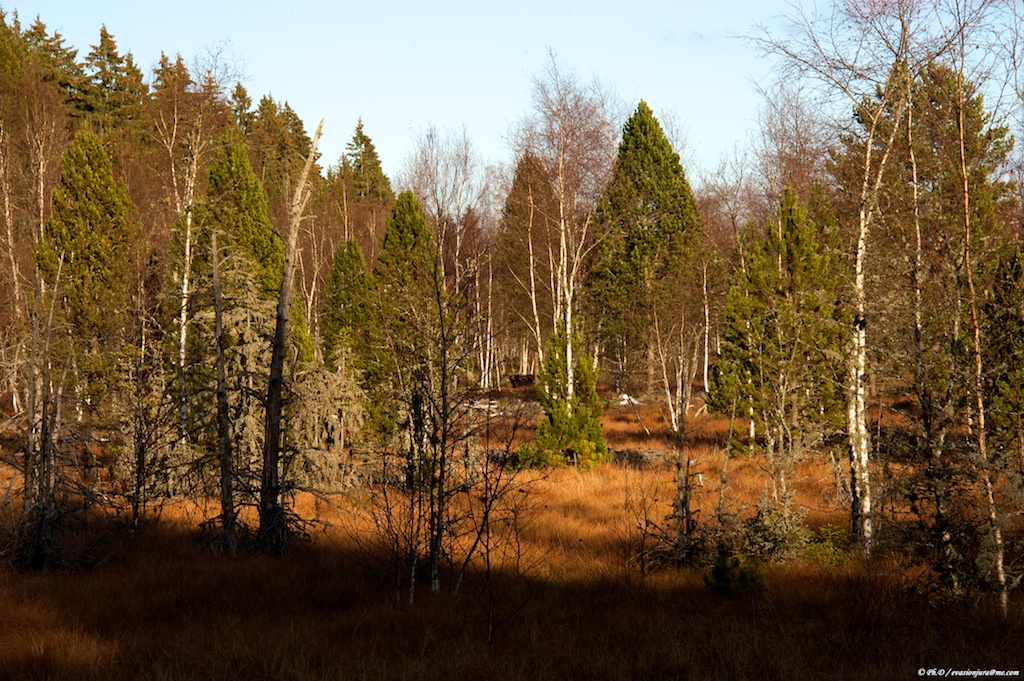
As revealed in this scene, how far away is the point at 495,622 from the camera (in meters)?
6.27

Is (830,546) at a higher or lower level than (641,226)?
lower

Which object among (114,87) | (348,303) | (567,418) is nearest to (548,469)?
(567,418)

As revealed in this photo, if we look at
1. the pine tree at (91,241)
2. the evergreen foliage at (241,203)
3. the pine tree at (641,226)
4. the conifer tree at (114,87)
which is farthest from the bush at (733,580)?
the conifer tree at (114,87)

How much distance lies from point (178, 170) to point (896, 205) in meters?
18.3

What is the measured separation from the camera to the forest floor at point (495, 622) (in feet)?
16.6

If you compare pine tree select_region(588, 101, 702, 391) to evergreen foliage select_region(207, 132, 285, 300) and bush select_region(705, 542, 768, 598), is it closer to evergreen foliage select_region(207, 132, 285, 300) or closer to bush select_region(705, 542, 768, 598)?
evergreen foliage select_region(207, 132, 285, 300)

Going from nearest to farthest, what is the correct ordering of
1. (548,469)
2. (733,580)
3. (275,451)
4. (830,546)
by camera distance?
(733,580) → (830,546) → (275,451) → (548,469)

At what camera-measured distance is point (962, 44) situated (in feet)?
20.4

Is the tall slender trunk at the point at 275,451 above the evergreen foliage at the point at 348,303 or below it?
below

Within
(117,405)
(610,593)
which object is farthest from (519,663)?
(117,405)

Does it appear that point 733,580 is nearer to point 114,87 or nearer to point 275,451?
point 275,451

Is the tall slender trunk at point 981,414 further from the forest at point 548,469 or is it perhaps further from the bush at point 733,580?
the bush at point 733,580

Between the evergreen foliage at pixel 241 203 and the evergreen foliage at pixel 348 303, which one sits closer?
the evergreen foliage at pixel 348 303

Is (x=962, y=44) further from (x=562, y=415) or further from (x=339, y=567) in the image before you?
(x=562, y=415)
